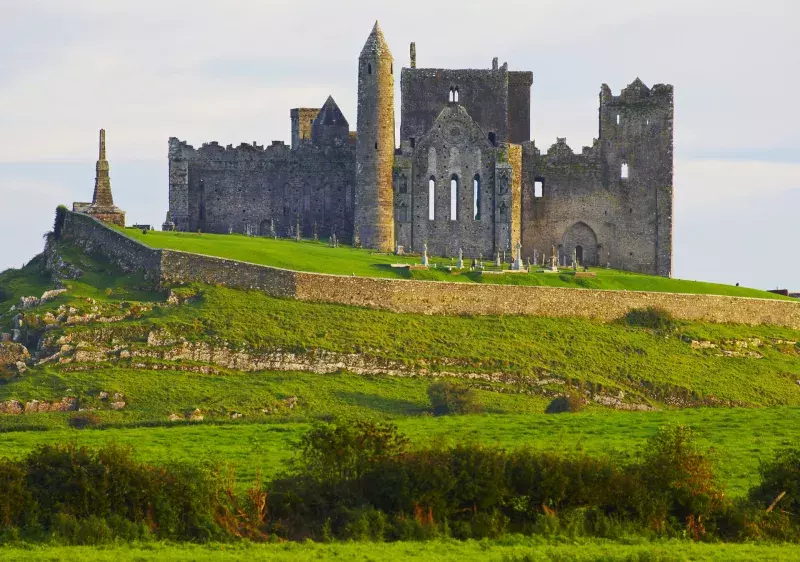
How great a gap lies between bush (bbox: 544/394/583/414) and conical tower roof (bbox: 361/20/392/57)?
2797 cm

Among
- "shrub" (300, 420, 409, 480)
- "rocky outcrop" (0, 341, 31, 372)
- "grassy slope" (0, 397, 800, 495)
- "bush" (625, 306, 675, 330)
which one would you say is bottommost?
"grassy slope" (0, 397, 800, 495)

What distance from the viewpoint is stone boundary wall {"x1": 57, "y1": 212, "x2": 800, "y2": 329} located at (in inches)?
2933

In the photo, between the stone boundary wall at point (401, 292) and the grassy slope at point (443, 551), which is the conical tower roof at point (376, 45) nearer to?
the stone boundary wall at point (401, 292)

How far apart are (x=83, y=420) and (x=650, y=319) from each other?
102 feet

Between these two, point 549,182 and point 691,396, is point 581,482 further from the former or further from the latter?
point 549,182

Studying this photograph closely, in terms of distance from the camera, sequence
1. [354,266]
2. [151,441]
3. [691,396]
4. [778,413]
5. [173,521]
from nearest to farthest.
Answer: [173,521] < [151,441] < [778,413] < [691,396] < [354,266]

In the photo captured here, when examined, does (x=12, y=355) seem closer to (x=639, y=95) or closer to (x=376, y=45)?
(x=376, y=45)

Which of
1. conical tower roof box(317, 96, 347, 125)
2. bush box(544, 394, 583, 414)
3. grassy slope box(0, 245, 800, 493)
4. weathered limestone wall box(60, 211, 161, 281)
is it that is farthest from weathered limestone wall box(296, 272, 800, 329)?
conical tower roof box(317, 96, 347, 125)

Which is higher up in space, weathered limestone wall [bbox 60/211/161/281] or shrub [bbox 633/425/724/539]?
weathered limestone wall [bbox 60/211/161/281]

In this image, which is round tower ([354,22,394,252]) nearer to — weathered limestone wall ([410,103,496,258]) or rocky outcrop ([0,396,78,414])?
weathered limestone wall ([410,103,496,258])

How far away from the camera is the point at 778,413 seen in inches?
2272

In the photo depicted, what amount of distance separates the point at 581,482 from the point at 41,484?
12.7m

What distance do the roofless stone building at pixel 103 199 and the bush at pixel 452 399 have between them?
27.0 metres

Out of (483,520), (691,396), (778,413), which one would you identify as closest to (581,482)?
(483,520)
